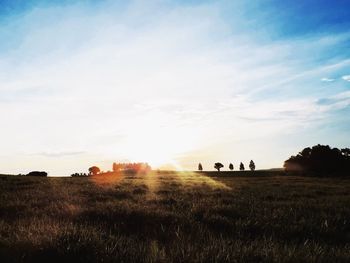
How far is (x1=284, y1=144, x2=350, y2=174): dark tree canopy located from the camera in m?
79.6

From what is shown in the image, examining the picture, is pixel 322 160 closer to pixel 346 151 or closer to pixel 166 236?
pixel 346 151

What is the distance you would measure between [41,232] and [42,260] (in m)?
1.28

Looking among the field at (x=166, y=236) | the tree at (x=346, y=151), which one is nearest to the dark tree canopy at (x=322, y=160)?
the tree at (x=346, y=151)

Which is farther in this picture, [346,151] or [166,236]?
[346,151]

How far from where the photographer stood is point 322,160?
268ft

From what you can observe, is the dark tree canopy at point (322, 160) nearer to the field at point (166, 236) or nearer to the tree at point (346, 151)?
the tree at point (346, 151)

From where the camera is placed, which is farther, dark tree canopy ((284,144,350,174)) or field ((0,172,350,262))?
dark tree canopy ((284,144,350,174))

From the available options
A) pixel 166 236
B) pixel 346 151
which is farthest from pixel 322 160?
pixel 166 236

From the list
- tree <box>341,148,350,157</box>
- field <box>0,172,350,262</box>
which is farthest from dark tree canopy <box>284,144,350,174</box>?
field <box>0,172,350,262</box>

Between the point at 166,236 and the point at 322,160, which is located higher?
the point at 322,160

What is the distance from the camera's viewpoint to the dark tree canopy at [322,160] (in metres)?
79.6

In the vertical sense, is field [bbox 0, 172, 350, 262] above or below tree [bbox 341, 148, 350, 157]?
below

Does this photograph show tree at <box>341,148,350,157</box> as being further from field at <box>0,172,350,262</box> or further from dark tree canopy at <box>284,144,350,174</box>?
field at <box>0,172,350,262</box>

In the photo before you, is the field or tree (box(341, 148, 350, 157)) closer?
the field
